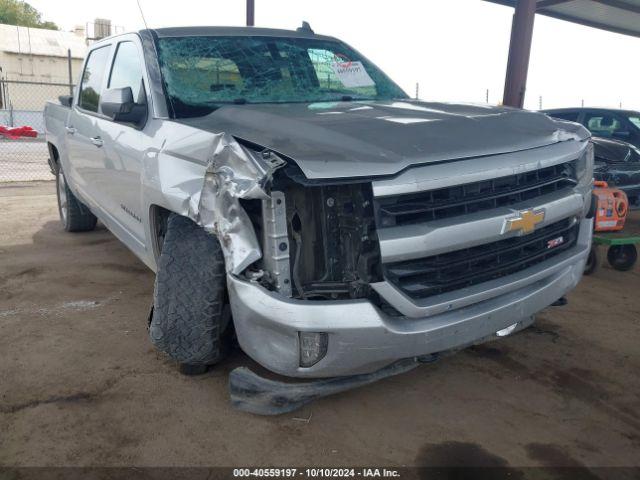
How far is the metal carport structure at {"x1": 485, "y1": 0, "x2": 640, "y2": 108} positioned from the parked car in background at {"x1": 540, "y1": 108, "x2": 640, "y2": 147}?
0.93m

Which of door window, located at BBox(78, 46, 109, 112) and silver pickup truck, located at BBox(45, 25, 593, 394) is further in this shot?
door window, located at BBox(78, 46, 109, 112)

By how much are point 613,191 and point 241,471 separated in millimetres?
4058

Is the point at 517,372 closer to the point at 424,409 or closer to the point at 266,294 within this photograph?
the point at 424,409

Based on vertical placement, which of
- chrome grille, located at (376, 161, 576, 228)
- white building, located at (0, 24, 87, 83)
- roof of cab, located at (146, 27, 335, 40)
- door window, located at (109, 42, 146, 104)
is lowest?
chrome grille, located at (376, 161, 576, 228)

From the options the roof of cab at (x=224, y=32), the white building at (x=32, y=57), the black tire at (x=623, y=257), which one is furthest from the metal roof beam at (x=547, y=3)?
the white building at (x=32, y=57)

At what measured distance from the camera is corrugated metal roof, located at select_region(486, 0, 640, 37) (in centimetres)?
1011

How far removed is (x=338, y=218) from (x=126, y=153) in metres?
1.74

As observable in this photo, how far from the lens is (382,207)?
218 cm

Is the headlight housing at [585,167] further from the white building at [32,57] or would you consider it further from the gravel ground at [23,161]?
the white building at [32,57]

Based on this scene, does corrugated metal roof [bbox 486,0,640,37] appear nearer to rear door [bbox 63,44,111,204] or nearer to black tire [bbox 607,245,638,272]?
black tire [bbox 607,245,638,272]

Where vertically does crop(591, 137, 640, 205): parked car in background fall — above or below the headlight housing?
below

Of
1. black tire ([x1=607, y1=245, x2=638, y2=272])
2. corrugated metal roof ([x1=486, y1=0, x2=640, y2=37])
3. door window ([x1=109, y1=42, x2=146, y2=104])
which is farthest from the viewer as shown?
corrugated metal roof ([x1=486, y1=0, x2=640, y2=37])

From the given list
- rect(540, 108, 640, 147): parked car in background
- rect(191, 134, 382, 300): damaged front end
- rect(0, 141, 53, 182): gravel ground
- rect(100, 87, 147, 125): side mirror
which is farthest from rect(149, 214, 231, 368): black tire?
rect(0, 141, 53, 182): gravel ground

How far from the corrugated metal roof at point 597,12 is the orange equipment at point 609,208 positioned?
18.6 ft
